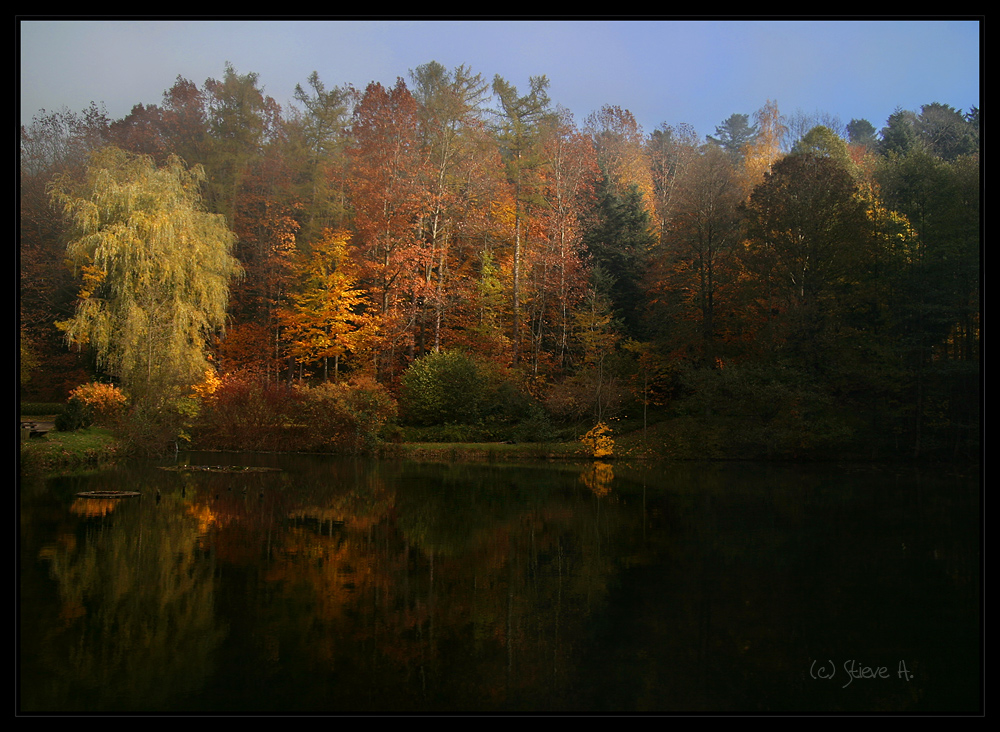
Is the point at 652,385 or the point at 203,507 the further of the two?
the point at 652,385

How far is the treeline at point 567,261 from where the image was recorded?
2139 centimetres

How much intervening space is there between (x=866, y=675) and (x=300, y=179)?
35992mm

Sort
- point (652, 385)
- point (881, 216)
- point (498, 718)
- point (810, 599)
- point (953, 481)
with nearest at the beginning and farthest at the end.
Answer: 1. point (498, 718)
2. point (810, 599)
3. point (953, 481)
4. point (881, 216)
5. point (652, 385)

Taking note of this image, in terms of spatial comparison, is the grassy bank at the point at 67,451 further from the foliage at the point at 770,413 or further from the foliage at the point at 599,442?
the foliage at the point at 770,413

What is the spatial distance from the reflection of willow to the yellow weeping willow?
13170 mm

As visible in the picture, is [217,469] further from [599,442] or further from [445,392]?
[599,442]

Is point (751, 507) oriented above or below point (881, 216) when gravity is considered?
below

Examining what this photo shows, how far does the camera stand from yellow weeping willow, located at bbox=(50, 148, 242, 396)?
23.0 meters

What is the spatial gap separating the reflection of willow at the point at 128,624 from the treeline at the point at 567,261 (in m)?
15.5

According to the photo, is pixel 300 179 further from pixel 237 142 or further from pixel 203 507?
pixel 203 507

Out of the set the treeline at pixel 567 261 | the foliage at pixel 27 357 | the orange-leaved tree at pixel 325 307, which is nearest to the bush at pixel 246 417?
the treeline at pixel 567 261
